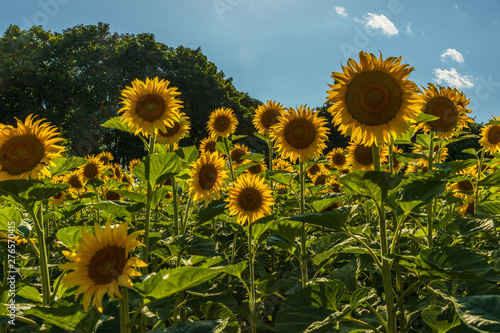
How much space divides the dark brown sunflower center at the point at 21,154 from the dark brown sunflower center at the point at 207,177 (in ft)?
5.90

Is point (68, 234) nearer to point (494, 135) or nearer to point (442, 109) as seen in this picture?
point (442, 109)

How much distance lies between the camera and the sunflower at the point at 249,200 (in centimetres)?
384

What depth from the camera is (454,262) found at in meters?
1.73

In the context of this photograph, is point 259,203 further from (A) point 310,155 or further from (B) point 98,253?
(B) point 98,253

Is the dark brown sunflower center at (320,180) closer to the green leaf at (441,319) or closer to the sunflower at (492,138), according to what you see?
the sunflower at (492,138)

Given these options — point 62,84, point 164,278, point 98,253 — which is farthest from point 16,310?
point 62,84

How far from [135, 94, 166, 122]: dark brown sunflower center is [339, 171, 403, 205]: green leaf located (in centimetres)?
211

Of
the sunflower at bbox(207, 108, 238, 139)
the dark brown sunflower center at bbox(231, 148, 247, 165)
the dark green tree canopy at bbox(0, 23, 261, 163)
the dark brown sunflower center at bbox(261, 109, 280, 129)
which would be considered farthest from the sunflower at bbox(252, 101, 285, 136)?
the dark green tree canopy at bbox(0, 23, 261, 163)

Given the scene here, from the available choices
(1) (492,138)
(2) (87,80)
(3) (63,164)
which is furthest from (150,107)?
Result: (2) (87,80)

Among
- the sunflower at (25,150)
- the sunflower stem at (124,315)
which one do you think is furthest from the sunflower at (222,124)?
the sunflower stem at (124,315)

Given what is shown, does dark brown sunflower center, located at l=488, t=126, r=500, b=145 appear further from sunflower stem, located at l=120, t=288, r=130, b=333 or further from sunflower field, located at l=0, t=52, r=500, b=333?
sunflower stem, located at l=120, t=288, r=130, b=333

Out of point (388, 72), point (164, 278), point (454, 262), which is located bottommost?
point (454, 262)

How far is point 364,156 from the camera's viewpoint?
4688 millimetres

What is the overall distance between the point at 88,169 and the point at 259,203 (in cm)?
457
